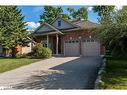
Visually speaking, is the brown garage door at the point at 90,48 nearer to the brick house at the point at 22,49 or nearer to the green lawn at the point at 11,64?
the brick house at the point at 22,49

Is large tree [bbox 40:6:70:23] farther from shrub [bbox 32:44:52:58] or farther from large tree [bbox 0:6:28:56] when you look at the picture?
shrub [bbox 32:44:52:58]

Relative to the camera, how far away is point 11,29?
33.0 meters

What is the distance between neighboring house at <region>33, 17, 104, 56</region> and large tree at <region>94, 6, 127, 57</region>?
39.1ft

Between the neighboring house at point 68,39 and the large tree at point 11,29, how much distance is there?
1526 mm

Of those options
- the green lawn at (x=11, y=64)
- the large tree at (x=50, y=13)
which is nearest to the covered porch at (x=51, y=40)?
the large tree at (x=50, y=13)

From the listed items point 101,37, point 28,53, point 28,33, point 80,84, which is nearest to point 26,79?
point 80,84

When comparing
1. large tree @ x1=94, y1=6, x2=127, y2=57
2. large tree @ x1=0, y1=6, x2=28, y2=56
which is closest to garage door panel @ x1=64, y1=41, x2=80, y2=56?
large tree @ x1=0, y1=6, x2=28, y2=56

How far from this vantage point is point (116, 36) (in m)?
15.0

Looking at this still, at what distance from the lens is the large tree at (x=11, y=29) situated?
32713mm

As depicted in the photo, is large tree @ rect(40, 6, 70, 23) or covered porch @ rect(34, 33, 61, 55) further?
large tree @ rect(40, 6, 70, 23)

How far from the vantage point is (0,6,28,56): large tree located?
107ft

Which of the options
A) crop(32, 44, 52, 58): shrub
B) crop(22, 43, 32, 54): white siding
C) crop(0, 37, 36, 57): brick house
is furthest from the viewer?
crop(0, 37, 36, 57): brick house

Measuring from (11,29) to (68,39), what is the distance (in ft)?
19.3
